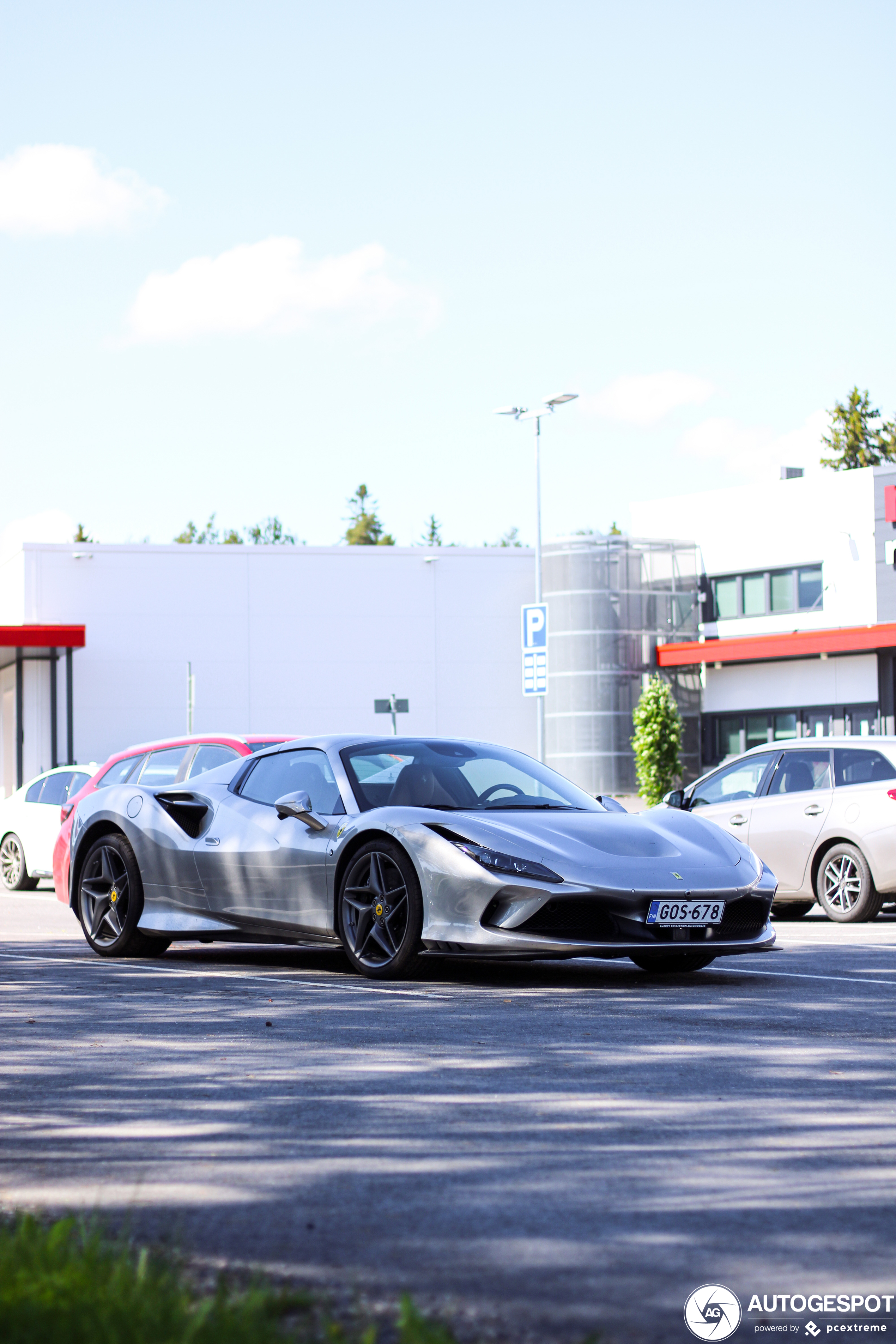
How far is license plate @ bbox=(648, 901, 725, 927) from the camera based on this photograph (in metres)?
8.25

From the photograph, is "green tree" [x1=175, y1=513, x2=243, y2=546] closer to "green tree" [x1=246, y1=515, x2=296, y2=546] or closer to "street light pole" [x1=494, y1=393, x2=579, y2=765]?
"green tree" [x1=246, y1=515, x2=296, y2=546]

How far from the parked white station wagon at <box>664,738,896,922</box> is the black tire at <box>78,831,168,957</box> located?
4.84 meters

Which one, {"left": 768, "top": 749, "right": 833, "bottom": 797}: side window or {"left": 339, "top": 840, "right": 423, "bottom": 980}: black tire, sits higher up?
{"left": 768, "top": 749, "right": 833, "bottom": 797}: side window

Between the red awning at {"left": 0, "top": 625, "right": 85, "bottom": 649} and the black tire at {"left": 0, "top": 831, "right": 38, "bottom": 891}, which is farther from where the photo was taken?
the red awning at {"left": 0, "top": 625, "right": 85, "bottom": 649}

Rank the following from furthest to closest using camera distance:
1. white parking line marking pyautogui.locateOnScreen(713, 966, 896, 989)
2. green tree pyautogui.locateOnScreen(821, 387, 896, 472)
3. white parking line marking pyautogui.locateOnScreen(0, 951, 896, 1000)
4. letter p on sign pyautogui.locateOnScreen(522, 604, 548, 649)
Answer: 1. green tree pyautogui.locateOnScreen(821, 387, 896, 472)
2. letter p on sign pyautogui.locateOnScreen(522, 604, 548, 649)
3. white parking line marking pyautogui.locateOnScreen(713, 966, 896, 989)
4. white parking line marking pyautogui.locateOnScreen(0, 951, 896, 1000)

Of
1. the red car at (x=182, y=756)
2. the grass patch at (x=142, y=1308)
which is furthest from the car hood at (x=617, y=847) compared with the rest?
the grass patch at (x=142, y=1308)

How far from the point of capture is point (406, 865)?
870 centimetres

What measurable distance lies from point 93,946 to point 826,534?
3450 centimetres

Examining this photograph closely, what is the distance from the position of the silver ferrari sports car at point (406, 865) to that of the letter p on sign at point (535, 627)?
2115 centimetres

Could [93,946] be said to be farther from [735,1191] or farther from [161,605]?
[161,605]

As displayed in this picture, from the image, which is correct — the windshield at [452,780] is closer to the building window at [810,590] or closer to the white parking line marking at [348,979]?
the white parking line marking at [348,979]

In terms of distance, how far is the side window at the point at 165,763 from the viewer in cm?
1329

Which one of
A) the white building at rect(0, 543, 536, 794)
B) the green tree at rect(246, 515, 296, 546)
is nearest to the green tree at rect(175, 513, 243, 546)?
the green tree at rect(246, 515, 296, 546)

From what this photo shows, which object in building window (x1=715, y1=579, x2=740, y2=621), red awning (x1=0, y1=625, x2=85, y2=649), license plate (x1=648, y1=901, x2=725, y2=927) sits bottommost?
license plate (x1=648, y1=901, x2=725, y2=927)
